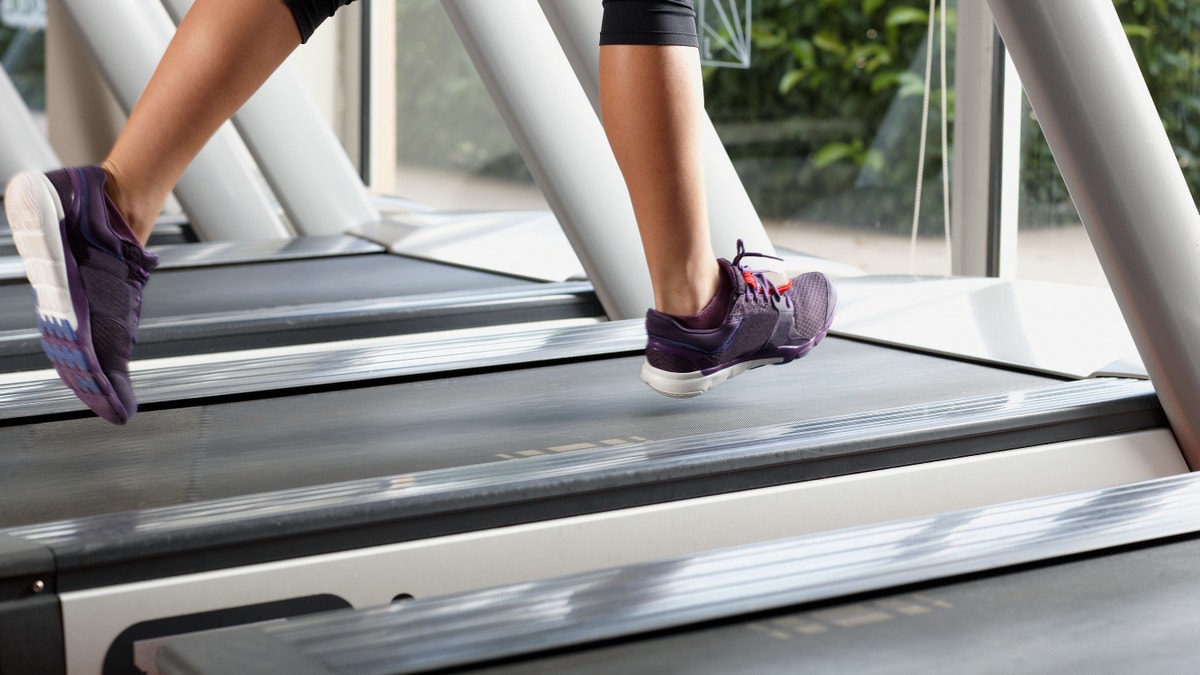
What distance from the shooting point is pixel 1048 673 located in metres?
0.81

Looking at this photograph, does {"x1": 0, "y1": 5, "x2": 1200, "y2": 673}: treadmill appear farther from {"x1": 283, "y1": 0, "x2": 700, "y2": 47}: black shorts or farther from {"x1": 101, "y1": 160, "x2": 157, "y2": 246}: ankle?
{"x1": 283, "y1": 0, "x2": 700, "y2": 47}: black shorts

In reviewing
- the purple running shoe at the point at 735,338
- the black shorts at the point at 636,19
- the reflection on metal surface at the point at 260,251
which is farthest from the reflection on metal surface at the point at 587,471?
the reflection on metal surface at the point at 260,251

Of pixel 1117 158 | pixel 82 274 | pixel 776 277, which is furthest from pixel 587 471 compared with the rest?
pixel 1117 158

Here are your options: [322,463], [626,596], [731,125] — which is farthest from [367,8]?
[626,596]

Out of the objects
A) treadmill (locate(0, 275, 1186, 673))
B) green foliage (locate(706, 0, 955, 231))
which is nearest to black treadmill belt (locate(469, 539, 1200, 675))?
treadmill (locate(0, 275, 1186, 673))

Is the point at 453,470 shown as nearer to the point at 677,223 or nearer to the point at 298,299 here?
the point at 677,223

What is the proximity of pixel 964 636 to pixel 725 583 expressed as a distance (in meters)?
0.18

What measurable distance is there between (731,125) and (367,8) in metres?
2.59

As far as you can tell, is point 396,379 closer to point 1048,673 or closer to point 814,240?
point 1048,673

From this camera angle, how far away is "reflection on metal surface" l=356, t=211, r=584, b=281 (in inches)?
112

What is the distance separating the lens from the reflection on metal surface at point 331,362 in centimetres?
166

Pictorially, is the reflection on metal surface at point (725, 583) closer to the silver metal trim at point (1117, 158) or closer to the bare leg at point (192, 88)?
the silver metal trim at point (1117, 158)

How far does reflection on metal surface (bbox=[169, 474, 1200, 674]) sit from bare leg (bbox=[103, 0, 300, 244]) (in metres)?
0.63

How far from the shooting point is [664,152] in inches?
52.4
